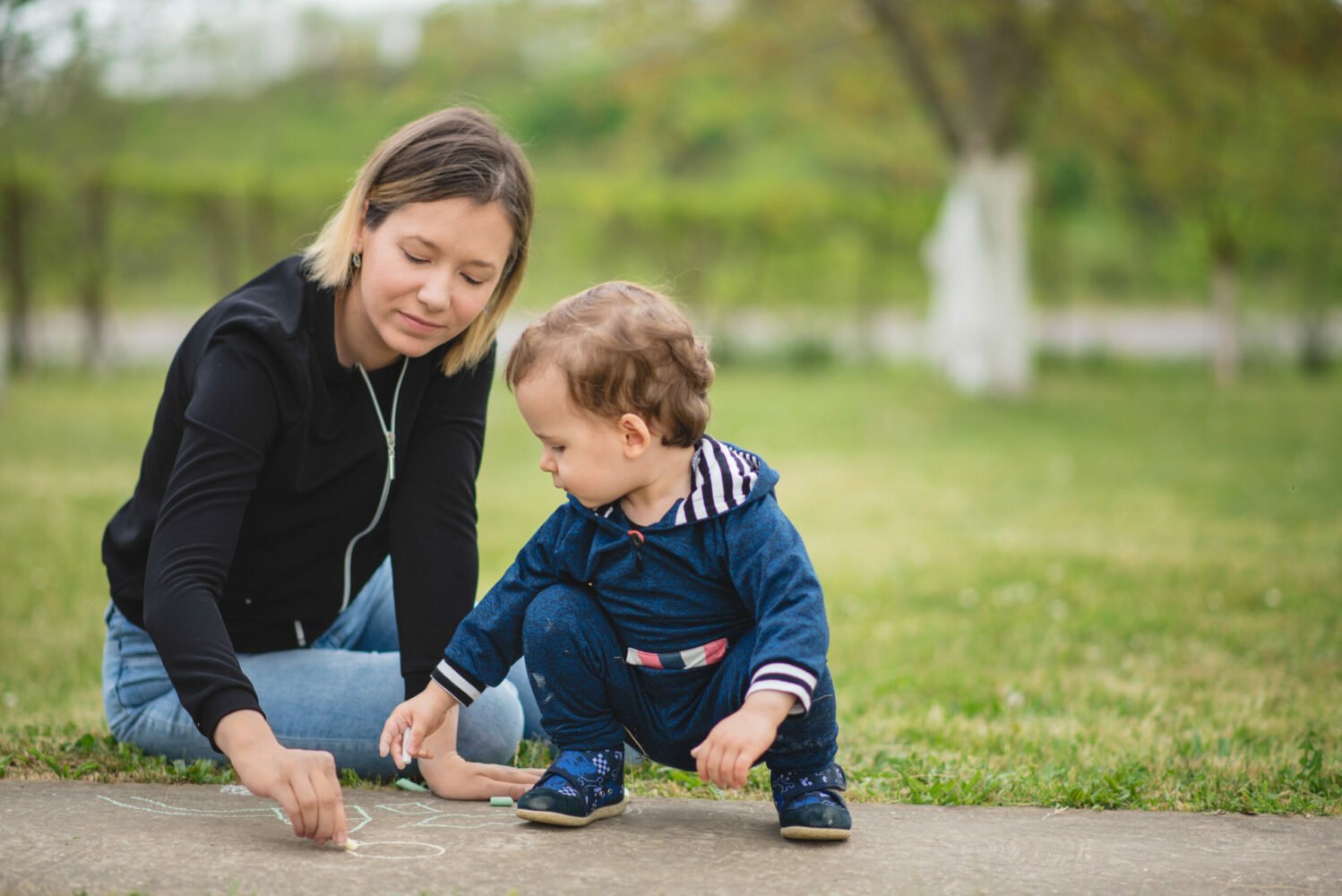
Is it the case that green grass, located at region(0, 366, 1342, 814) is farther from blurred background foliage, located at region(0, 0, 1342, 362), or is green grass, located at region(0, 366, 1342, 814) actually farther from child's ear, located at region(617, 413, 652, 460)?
blurred background foliage, located at region(0, 0, 1342, 362)

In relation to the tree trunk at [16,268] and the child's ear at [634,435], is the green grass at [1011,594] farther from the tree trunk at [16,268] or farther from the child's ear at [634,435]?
the tree trunk at [16,268]

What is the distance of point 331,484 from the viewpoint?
289 cm

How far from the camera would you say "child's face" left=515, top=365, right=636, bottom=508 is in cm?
237

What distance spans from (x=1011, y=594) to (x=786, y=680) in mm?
3384

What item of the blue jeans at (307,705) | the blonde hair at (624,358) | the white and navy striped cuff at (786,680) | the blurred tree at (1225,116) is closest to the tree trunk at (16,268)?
the blurred tree at (1225,116)

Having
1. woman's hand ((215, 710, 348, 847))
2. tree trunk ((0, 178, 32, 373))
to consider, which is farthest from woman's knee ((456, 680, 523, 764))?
tree trunk ((0, 178, 32, 373))

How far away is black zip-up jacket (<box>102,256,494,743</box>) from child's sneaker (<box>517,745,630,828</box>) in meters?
0.44

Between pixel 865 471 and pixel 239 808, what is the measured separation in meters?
6.61

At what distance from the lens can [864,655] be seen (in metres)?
4.54

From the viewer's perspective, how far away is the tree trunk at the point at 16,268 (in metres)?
14.3

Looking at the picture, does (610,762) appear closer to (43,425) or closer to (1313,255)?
(43,425)

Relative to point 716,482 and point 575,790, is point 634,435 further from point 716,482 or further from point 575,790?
point 575,790

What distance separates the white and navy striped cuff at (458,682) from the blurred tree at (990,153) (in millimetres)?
10956

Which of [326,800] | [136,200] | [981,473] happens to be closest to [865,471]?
[981,473]
